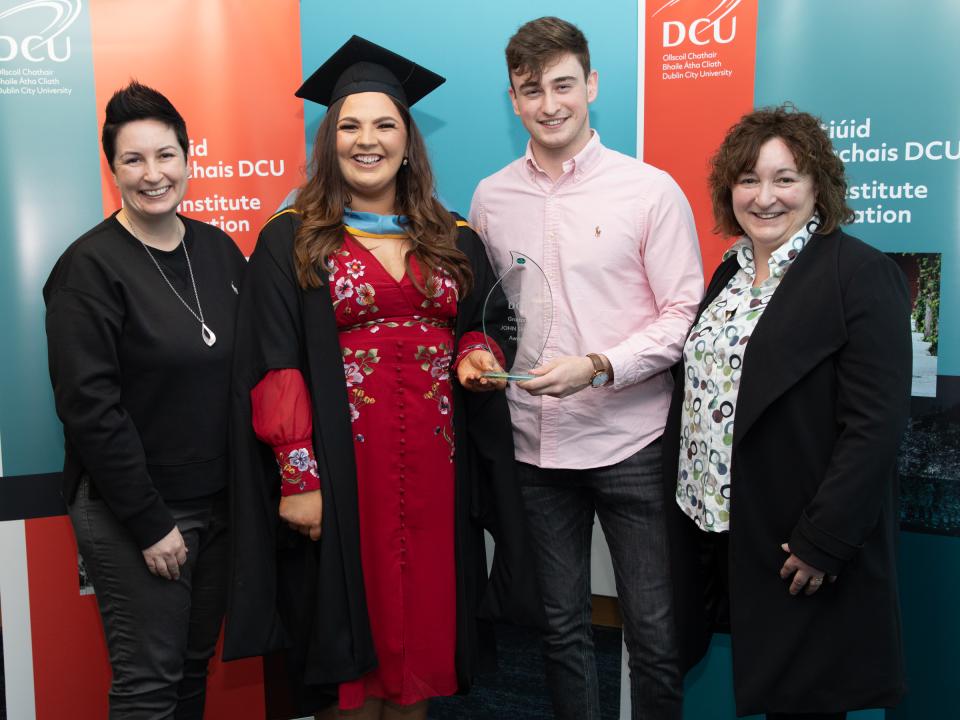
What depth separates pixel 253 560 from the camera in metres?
1.90

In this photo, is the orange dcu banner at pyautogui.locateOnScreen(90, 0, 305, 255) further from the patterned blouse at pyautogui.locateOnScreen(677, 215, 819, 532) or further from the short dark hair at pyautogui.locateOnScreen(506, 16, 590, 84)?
the patterned blouse at pyautogui.locateOnScreen(677, 215, 819, 532)

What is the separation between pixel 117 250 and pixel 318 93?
0.67m

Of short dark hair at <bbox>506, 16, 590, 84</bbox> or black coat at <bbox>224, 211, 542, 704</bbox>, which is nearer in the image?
black coat at <bbox>224, 211, 542, 704</bbox>

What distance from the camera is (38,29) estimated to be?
8.29 ft

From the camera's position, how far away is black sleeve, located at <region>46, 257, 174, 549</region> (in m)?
1.84

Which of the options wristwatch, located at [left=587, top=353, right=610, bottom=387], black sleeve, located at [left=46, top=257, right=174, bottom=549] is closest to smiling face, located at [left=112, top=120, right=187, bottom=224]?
black sleeve, located at [left=46, top=257, right=174, bottom=549]

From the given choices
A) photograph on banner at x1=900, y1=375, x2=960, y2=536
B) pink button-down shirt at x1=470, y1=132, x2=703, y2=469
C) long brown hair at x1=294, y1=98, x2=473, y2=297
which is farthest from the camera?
photograph on banner at x1=900, y1=375, x2=960, y2=536

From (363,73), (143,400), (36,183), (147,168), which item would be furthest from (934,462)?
(36,183)

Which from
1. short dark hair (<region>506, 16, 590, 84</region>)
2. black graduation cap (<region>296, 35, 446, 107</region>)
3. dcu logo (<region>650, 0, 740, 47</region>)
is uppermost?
dcu logo (<region>650, 0, 740, 47</region>)

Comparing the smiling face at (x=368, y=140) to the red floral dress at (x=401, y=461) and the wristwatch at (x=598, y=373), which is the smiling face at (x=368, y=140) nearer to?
the red floral dress at (x=401, y=461)

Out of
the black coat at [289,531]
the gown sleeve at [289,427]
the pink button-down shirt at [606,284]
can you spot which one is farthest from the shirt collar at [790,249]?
the gown sleeve at [289,427]

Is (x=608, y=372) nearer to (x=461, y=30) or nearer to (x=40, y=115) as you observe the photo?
(x=461, y=30)

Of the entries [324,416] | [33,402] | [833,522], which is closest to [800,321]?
[833,522]

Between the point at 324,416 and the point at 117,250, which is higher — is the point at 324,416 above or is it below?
below
